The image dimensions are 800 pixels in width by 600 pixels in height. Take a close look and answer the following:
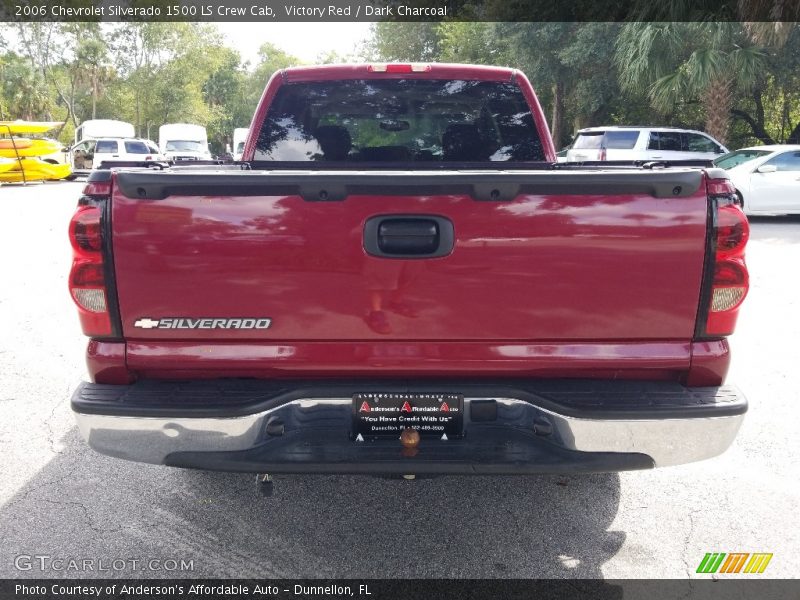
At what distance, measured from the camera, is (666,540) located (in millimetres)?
3057

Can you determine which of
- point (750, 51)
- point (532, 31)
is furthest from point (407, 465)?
point (532, 31)

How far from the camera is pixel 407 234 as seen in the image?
241 centimetres

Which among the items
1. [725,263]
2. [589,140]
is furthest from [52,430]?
[589,140]

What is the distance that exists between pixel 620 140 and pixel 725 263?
1639 cm

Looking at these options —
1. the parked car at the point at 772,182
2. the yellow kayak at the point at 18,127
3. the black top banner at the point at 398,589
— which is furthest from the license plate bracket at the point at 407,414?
the yellow kayak at the point at 18,127

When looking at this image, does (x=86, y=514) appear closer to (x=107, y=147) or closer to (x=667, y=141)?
(x=667, y=141)

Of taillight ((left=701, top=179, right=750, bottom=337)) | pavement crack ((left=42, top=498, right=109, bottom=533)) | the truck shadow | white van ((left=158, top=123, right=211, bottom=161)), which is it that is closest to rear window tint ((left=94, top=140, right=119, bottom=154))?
white van ((left=158, top=123, right=211, bottom=161))

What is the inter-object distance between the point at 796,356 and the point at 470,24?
94.7 ft

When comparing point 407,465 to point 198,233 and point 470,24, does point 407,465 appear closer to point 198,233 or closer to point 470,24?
point 198,233

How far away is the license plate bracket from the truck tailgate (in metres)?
0.23

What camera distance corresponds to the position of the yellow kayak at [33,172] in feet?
81.2

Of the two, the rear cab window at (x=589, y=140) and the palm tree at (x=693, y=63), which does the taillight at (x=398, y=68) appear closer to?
the rear cab window at (x=589, y=140)

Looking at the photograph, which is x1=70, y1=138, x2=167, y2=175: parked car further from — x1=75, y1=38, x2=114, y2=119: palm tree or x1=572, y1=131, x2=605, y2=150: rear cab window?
x1=75, y1=38, x2=114, y2=119: palm tree

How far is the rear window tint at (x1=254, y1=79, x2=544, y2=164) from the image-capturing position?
166 inches
